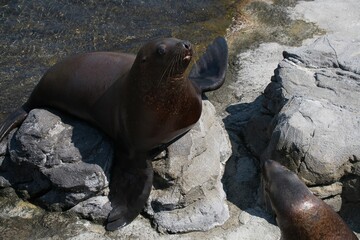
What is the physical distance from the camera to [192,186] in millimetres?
5461

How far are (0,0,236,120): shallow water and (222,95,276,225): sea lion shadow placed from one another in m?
1.42

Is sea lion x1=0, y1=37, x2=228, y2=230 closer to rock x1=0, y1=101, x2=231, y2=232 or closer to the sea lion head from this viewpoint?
the sea lion head

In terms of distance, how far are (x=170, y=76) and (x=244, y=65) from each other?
2714mm

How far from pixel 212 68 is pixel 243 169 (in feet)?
3.42

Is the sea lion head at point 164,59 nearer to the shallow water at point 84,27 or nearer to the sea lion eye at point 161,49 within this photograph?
the sea lion eye at point 161,49

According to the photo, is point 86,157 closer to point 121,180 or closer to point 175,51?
point 121,180

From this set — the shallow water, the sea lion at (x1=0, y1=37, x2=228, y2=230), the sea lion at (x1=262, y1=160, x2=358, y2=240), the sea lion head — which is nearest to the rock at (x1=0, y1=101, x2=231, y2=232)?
the sea lion at (x1=0, y1=37, x2=228, y2=230)

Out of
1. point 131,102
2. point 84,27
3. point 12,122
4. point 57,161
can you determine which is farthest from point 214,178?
point 84,27

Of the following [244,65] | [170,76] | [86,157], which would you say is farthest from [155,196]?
[244,65]

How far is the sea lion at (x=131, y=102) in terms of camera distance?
16.8 ft

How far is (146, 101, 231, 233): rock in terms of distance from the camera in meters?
5.39

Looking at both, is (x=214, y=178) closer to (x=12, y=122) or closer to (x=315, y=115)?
(x=315, y=115)

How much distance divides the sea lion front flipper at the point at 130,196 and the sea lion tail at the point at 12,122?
114 centimetres

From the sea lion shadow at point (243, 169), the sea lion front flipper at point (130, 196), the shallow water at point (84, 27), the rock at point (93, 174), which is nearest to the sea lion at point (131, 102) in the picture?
the sea lion front flipper at point (130, 196)
